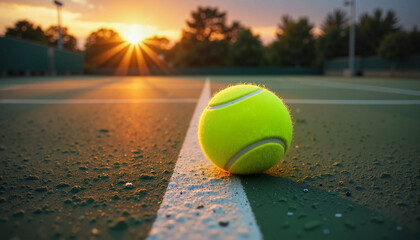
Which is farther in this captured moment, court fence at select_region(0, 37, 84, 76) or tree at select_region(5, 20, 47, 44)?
tree at select_region(5, 20, 47, 44)

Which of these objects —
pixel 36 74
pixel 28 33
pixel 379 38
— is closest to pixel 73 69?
pixel 36 74

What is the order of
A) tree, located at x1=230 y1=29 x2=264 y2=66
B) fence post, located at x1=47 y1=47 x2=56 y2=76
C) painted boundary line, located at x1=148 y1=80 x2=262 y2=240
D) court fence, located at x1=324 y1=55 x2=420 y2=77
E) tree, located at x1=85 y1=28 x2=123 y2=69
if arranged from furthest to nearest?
tree, located at x1=85 y1=28 x2=123 y2=69 < tree, located at x1=230 y1=29 x2=264 y2=66 < fence post, located at x1=47 y1=47 x2=56 y2=76 < court fence, located at x1=324 y1=55 x2=420 y2=77 < painted boundary line, located at x1=148 y1=80 x2=262 y2=240

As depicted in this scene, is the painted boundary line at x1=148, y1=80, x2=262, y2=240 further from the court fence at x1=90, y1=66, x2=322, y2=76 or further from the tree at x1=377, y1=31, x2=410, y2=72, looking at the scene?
the court fence at x1=90, y1=66, x2=322, y2=76

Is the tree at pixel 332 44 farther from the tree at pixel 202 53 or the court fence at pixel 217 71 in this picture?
the tree at pixel 202 53

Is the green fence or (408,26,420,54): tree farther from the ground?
(408,26,420,54): tree

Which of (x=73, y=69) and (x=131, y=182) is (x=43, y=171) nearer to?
(x=131, y=182)

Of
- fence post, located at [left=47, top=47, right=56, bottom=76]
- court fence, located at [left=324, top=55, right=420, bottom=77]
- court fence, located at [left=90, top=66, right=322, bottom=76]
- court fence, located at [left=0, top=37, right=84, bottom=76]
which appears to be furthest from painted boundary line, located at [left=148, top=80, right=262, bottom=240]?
court fence, located at [left=90, top=66, right=322, bottom=76]

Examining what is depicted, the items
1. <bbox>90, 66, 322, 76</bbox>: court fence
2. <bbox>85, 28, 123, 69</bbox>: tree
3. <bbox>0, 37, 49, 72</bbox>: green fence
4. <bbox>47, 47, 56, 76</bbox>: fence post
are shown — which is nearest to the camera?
<bbox>0, 37, 49, 72</bbox>: green fence

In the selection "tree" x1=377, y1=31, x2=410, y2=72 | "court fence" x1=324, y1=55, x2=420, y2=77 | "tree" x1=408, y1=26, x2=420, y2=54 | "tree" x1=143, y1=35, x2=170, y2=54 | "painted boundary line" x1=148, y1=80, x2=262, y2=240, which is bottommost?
"painted boundary line" x1=148, y1=80, x2=262, y2=240
